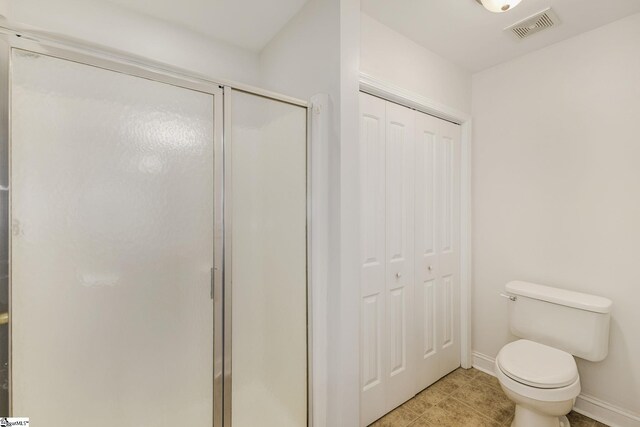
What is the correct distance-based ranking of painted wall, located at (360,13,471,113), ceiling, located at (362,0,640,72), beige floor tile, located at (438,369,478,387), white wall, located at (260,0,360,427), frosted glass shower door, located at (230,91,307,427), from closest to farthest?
frosted glass shower door, located at (230,91,307,427), white wall, located at (260,0,360,427), ceiling, located at (362,0,640,72), painted wall, located at (360,13,471,113), beige floor tile, located at (438,369,478,387)

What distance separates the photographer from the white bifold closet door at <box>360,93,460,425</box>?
1701 millimetres

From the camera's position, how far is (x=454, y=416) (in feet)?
5.68

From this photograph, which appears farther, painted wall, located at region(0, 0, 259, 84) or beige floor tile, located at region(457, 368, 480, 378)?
beige floor tile, located at region(457, 368, 480, 378)

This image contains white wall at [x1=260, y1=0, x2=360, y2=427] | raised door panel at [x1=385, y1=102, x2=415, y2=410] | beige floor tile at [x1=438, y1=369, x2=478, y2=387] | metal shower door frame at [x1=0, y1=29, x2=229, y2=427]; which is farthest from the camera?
beige floor tile at [x1=438, y1=369, x2=478, y2=387]

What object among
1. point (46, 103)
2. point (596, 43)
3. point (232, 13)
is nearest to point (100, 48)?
point (46, 103)

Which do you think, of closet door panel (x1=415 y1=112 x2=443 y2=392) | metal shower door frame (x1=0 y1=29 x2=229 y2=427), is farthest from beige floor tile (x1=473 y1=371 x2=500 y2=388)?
metal shower door frame (x1=0 y1=29 x2=229 y2=427)

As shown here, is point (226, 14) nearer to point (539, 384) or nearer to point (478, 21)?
point (478, 21)

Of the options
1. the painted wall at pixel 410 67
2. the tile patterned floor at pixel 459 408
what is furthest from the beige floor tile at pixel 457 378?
the painted wall at pixel 410 67

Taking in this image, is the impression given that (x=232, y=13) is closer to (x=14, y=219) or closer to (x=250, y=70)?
(x=250, y=70)

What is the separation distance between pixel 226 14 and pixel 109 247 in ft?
4.98

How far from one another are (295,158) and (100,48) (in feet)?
2.90

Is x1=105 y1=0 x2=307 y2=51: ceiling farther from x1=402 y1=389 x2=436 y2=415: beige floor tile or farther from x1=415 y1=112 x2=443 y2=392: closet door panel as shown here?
x1=402 y1=389 x2=436 y2=415: beige floor tile

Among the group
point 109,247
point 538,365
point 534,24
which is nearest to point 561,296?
point 538,365

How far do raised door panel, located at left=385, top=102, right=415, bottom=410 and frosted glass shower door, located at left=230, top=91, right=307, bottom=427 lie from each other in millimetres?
589
